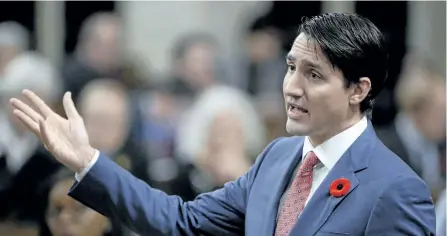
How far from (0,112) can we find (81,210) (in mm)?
2228

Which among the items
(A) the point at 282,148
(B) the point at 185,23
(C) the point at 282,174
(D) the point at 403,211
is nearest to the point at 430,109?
(B) the point at 185,23

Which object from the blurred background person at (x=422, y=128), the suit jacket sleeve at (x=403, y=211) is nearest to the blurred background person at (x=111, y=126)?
the blurred background person at (x=422, y=128)

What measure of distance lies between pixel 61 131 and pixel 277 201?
576mm

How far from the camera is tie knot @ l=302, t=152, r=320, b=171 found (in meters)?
2.89

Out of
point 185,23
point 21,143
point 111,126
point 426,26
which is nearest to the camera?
point 111,126

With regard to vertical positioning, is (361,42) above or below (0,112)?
above

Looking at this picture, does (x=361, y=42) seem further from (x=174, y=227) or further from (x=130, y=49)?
(x=130, y=49)

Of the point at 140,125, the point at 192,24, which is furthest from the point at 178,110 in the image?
the point at 192,24

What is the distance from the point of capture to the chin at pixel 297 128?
278 centimetres

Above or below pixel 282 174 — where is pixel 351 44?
above

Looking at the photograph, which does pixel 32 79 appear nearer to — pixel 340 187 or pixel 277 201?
pixel 277 201

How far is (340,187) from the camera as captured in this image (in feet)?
9.09

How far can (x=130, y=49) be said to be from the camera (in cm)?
815

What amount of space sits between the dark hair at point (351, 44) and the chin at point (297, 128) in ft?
0.49
